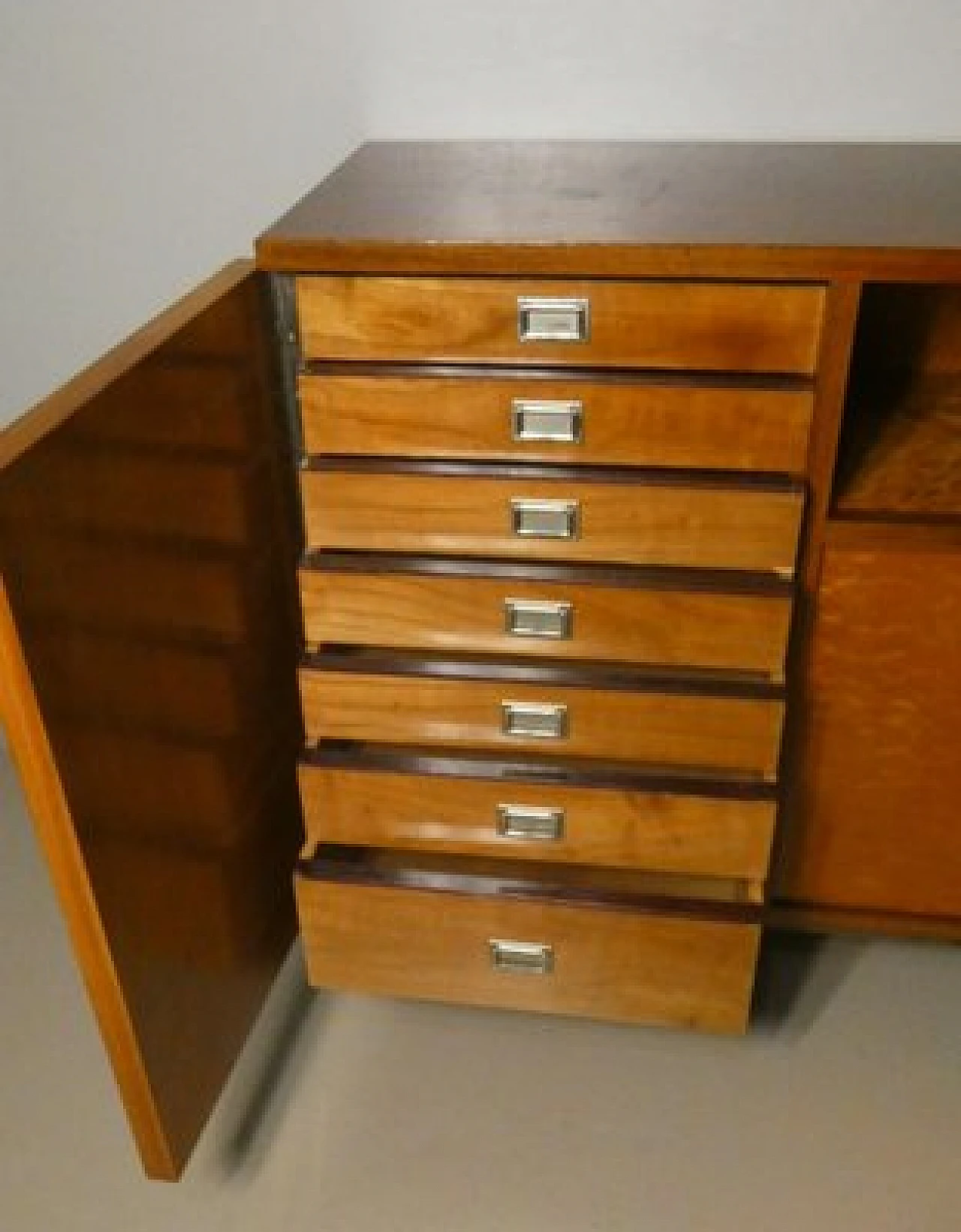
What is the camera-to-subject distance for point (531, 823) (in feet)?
3.82

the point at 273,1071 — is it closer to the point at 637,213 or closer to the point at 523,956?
the point at 523,956

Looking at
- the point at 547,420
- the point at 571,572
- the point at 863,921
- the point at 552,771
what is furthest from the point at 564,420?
the point at 863,921

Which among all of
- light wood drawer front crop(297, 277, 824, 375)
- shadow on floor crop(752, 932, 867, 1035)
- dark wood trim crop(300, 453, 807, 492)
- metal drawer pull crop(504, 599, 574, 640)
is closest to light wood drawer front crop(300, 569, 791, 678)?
metal drawer pull crop(504, 599, 574, 640)

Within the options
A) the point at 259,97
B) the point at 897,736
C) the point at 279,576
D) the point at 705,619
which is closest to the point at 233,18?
the point at 259,97

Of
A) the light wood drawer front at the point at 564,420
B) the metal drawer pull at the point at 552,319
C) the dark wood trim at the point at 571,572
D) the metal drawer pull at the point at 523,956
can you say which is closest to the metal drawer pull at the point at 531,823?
the metal drawer pull at the point at 523,956

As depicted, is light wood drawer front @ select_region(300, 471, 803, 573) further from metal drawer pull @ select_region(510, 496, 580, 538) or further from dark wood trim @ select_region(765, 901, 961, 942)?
dark wood trim @ select_region(765, 901, 961, 942)

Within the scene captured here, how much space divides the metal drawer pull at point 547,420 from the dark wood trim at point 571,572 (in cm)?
13

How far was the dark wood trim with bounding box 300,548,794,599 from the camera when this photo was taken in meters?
1.05

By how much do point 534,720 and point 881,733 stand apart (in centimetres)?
37

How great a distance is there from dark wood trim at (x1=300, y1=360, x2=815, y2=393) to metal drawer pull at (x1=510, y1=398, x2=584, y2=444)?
0.02 metres

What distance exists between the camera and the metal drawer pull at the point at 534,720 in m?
1.12

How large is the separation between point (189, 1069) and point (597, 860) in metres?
0.45

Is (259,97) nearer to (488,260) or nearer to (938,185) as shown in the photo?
(488,260)

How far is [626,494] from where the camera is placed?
1.02 m
